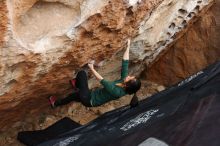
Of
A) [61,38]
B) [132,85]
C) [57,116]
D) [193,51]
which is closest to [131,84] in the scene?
[132,85]

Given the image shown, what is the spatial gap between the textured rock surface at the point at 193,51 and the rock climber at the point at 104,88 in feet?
3.51

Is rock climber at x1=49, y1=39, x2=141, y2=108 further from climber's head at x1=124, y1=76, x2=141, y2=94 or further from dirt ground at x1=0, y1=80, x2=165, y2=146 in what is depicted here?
dirt ground at x1=0, y1=80, x2=165, y2=146

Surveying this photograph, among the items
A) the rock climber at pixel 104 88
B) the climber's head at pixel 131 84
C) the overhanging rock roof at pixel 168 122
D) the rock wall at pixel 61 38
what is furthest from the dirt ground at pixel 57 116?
the climber's head at pixel 131 84

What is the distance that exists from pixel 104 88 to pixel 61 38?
65 centimetres

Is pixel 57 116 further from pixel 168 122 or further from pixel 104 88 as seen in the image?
pixel 168 122

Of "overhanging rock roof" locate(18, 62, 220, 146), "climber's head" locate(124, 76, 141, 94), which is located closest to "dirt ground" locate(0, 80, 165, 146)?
"overhanging rock roof" locate(18, 62, 220, 146)

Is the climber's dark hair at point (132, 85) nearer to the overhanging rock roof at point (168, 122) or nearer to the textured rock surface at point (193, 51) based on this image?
the overhanging rock roof at point (168, 122)

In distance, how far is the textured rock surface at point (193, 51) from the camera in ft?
14.7

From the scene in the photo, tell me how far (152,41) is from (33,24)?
4.38 ft

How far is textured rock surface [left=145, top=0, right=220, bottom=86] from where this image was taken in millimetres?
4492

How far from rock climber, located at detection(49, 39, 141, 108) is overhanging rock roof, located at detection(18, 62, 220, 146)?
14cm

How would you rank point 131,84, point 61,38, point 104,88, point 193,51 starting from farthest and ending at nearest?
point 193,51 → point 104,88 → point 131,84 → point 61,38

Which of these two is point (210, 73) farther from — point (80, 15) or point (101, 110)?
point (101, 110)

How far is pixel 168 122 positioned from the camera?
2809mm
